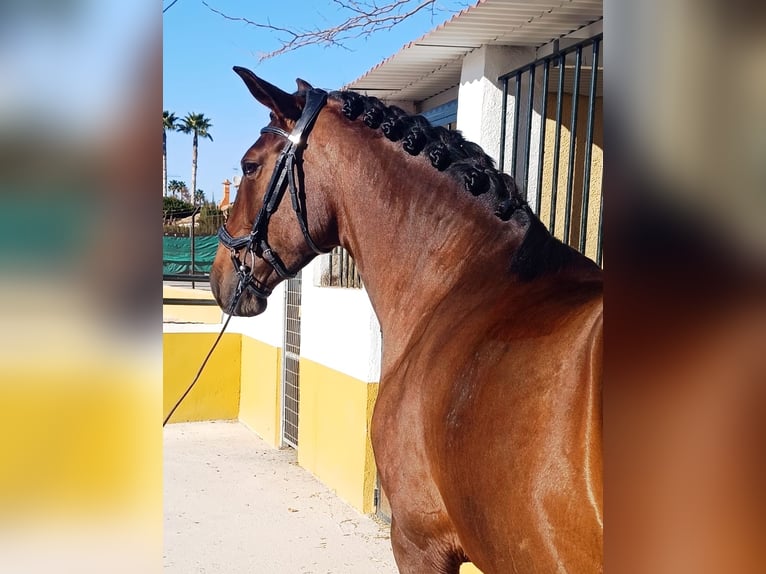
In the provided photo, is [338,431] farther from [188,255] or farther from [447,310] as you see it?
[188,255]

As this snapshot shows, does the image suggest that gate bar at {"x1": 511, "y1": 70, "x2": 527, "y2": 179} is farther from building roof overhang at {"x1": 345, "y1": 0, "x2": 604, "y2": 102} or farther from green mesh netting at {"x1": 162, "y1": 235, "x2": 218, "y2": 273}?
green mesh netting at {"x1": 162, "y1": 235, "x2": 218, "y2": 273}

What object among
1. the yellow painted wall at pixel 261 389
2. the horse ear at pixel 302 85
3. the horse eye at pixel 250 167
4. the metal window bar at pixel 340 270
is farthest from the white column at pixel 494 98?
the yellow painted wall at pixel 261 389

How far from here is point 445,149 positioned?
2.24 m

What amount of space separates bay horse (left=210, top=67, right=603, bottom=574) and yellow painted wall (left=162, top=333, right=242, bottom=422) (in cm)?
544

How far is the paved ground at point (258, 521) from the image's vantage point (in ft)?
14.6

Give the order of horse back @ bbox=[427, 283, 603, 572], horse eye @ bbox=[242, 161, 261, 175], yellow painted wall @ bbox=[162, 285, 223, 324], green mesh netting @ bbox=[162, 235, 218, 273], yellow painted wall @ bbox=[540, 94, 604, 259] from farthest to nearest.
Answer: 1. green mesh netting @ bbox=[162, 235, 218, 273]
2. yellow painted wall @ bbox=[162, 285, 223, 324]
3. yellow painted wall @ bbox=[540, 94, 604, 259]
4. horse eye @ bbox=[242, 161, 261, 175]
5. horse back @ bbox=[427, 283, 603, 572]

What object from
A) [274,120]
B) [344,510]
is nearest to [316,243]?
[274,120]

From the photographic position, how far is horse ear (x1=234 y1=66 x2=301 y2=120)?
98.3 inches

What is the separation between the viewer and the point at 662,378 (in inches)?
16.8

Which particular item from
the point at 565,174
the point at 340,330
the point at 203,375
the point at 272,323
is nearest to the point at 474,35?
the point at 565,174

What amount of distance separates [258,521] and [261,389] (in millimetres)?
2819

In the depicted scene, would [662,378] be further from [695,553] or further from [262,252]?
[262,252]

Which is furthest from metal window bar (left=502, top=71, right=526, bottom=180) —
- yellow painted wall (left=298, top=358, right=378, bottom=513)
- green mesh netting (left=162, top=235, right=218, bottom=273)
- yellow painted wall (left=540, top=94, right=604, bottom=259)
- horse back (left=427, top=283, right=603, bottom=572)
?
green mesh netting (left=162, top=235, right=218, bottom=273)

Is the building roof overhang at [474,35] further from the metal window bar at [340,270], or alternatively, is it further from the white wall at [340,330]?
the metal window bar at [340,270]
